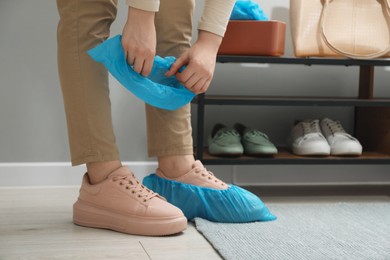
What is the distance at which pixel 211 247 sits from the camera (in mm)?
1287

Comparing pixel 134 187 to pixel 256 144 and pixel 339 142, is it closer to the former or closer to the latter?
pixel 256 144

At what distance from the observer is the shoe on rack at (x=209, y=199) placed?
1465mm

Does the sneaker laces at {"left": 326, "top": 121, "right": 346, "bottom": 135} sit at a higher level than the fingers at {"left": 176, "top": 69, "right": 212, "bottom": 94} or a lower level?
lower

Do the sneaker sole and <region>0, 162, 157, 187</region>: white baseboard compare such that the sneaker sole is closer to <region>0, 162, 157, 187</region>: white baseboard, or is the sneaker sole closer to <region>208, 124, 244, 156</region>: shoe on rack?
<region>208, 124, 244, 156</region>: shoe on rack

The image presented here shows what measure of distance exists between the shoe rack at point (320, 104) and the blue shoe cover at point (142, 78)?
0.49 m

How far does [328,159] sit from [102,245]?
893mm

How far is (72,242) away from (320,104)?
947 millimetres

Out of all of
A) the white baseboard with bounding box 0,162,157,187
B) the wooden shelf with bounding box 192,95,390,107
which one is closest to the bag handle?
the wooden shelf with bounding box 192,95,390,107

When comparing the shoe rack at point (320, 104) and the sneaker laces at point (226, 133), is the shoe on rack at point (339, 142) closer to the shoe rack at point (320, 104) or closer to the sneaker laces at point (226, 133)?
the shoe rack at point (320, 104)

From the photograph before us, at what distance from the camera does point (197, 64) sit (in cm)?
130

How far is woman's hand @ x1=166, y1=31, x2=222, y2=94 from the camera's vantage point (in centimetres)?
131

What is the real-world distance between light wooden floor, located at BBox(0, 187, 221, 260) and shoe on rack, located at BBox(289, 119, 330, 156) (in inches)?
24.0

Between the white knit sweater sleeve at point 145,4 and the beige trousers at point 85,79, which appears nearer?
the white knit sweater sleeve at point 145,4

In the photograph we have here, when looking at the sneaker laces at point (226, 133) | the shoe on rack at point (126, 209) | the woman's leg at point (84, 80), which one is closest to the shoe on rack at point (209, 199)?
the shoe on rack at point (126, 209)
